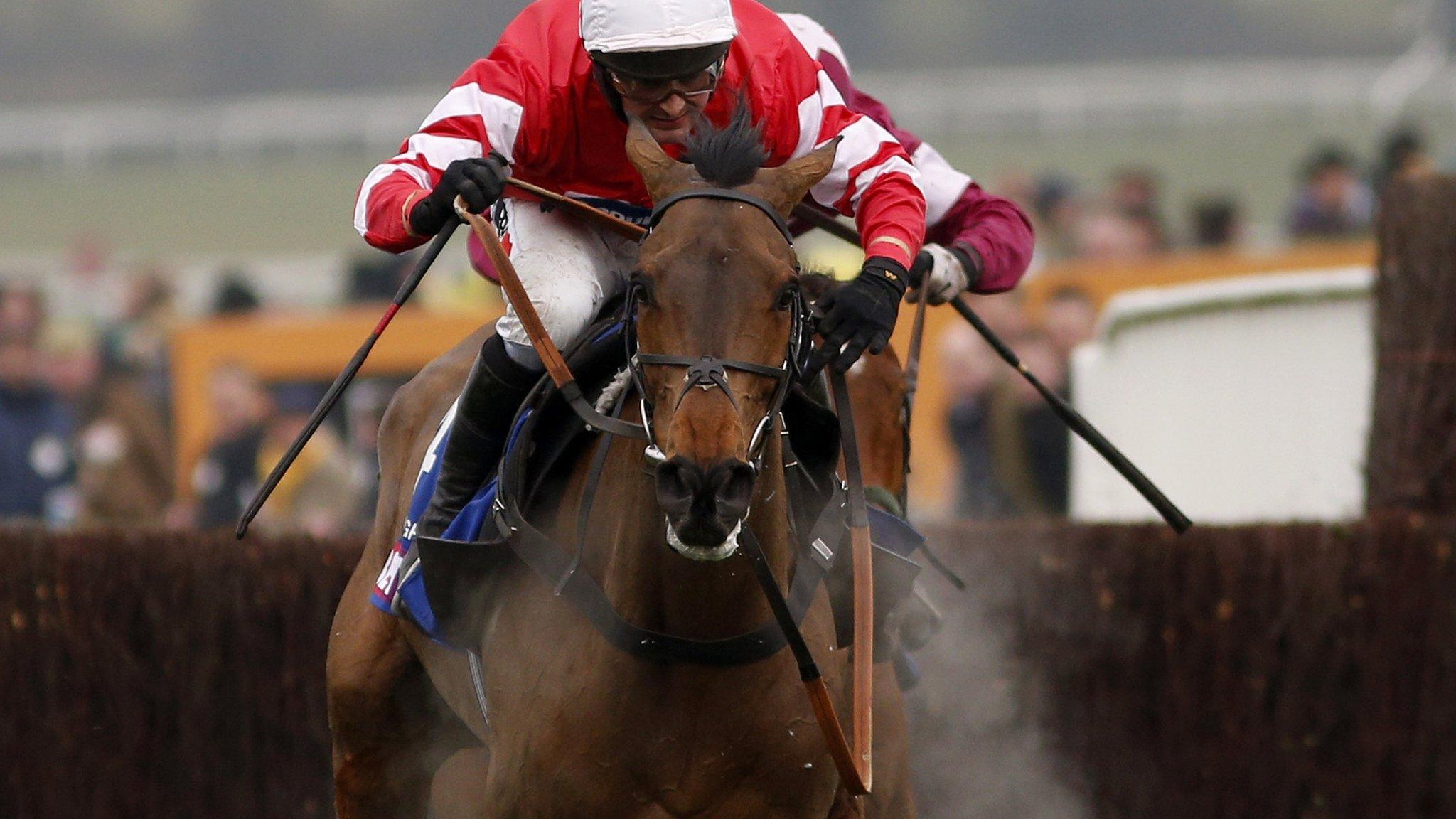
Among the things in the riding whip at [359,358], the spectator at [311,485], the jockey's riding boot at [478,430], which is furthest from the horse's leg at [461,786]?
the spectator at [311,485]

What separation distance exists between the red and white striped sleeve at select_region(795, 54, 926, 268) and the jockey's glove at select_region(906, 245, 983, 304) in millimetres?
262

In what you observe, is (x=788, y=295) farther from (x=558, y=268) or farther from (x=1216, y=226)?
(x=1216, y=226)

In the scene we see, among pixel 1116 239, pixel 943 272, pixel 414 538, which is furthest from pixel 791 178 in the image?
pixel 1116 239

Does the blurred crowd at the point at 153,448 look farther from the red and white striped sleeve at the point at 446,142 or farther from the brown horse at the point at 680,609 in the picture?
the brown horse at the point at 680,609

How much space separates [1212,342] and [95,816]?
4868mm

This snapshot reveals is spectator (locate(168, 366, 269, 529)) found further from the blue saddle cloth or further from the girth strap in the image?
the girth strap

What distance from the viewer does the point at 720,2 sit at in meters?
4.48

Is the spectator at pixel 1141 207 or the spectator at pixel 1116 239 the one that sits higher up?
the spectator at pixel 1141 207

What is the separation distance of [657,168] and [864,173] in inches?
29.0

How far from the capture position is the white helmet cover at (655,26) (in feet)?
14.3

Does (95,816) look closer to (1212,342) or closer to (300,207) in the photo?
(1212,342)

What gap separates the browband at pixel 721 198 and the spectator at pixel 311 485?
5603mm

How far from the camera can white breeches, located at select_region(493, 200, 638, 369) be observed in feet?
15.4

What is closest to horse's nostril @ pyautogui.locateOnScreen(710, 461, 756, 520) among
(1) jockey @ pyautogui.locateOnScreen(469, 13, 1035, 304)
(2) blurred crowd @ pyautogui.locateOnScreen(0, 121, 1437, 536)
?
(1) jockey @ pyautogui.locateOnScreen(469, 13, 1035, 304)
